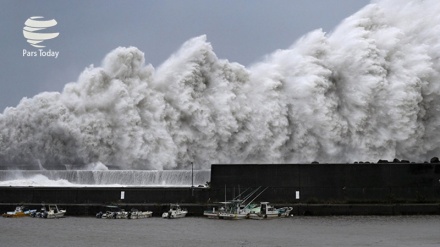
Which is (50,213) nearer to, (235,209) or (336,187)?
(235,209)

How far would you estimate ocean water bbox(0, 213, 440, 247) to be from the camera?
23.4 m

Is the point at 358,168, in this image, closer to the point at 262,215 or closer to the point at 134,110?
the point at 262,215

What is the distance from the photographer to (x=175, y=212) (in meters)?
32.7

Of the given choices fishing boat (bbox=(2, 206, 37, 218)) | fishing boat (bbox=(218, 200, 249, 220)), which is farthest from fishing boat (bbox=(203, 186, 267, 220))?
fishing boat (bbox=(2, 206, 37, 218))

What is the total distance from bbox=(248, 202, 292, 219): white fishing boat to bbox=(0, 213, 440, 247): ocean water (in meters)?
1.01

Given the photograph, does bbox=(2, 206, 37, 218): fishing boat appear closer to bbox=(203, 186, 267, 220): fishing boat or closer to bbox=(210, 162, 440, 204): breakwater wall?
bbox=(203, 186, 267, 220): fishing boat

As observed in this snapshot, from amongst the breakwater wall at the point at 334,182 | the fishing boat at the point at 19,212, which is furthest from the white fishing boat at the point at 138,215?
the fishing boat at the point at 19,212

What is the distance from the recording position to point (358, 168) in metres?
32.5

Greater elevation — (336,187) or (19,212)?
(336,187)

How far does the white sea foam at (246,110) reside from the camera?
152ft

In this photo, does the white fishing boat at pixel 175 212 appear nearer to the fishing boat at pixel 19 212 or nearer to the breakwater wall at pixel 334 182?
the breakwater wall at pixel 334 182

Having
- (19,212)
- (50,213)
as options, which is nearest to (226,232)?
(50,213)

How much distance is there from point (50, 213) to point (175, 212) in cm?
655

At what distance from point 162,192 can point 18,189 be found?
8.17 meters
